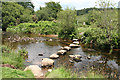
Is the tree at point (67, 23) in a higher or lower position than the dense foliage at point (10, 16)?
lower

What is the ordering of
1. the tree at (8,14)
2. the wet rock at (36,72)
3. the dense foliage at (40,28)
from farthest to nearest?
the tree at (8,14)
the dense foliage at (40,28)
the wet rock at (36,72)

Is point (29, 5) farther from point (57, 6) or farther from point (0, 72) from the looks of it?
point (0, 72)

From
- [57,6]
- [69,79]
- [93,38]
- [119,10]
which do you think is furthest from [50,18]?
[69,79]

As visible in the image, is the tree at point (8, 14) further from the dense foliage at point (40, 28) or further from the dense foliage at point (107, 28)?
the dense foliage at point (107, 28)

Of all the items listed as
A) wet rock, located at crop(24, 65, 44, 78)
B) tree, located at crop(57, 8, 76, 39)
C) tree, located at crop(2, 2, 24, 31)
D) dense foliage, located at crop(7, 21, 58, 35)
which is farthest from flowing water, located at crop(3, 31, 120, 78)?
tree, located at crop(2, 2, 24, 31)

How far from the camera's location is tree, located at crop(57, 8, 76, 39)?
15867 mm

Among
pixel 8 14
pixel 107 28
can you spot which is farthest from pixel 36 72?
pixel 8 14

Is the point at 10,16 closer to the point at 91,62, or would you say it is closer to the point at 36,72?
the point at 91,62

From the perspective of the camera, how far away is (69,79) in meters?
4.02

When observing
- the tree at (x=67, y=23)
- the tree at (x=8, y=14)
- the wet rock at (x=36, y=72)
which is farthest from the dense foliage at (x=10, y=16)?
the wet rock at (x=36, y=72)

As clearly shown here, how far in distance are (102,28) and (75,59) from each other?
519 cm

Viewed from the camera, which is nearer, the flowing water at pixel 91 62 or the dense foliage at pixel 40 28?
the flowing water at pixel 91 62

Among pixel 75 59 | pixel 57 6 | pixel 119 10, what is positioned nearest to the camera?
pixel 75 59

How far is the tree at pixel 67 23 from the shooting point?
15.9 meters
